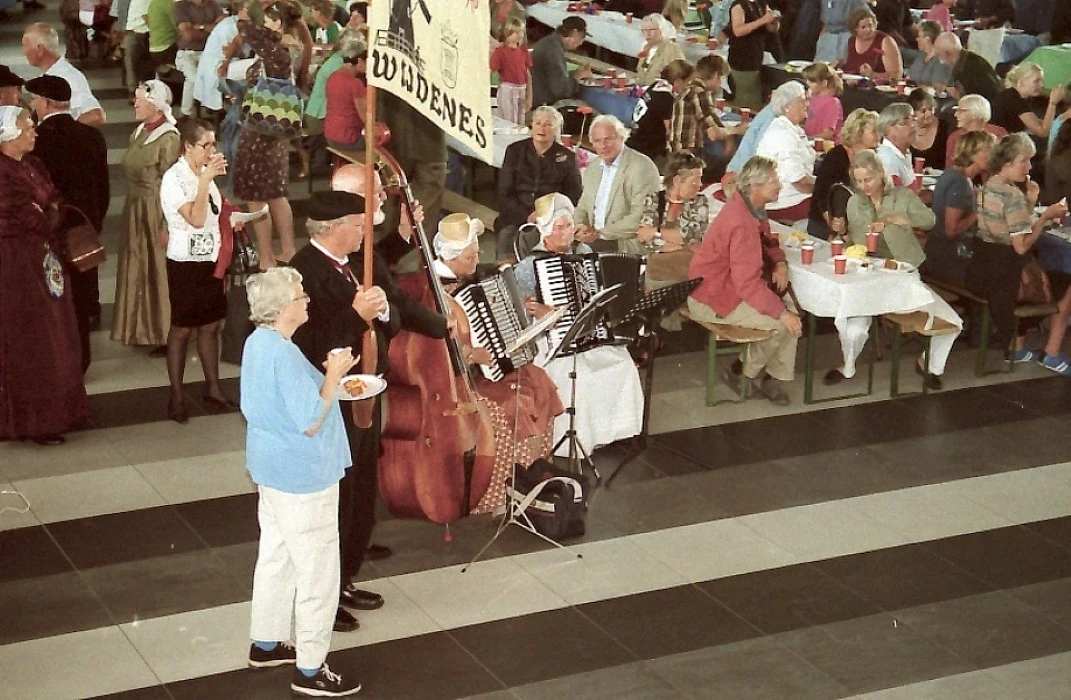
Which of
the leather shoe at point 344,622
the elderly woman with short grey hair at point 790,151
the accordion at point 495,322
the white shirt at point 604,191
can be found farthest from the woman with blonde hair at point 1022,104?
the leather shoe at point 344,622

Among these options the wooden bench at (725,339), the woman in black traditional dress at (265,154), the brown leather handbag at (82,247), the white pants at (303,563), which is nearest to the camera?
the white pants at (303,563)

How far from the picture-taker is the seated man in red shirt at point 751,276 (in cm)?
849

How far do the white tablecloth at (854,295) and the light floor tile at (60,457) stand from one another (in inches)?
141

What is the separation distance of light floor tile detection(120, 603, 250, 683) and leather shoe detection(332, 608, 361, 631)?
1.11ft

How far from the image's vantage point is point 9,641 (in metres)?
6.25

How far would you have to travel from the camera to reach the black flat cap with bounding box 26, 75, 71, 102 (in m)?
8.84

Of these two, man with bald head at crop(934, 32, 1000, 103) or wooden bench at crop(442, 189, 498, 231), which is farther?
man with bald head at crop(934, 32, 1000, 103)

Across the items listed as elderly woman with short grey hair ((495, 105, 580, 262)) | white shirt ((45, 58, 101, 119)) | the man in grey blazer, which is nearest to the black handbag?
the man in grey blazer

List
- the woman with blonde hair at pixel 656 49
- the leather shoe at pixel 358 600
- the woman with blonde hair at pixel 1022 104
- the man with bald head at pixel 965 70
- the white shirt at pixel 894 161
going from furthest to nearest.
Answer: the woman with blonde hair at pixel 656 49, the man with bald head at pixel 965 70, the woman with blonde hair at pixel 1022 104, the white shirt at pixel 894 161, the leather shoe at pixel 358 600

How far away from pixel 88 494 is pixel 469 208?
16.7 ft

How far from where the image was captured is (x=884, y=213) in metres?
9.13

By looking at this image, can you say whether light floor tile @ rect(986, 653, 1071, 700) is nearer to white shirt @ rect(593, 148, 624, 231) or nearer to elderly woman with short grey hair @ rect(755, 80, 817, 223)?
white shirt @ rect(593, 148, 624, 231)

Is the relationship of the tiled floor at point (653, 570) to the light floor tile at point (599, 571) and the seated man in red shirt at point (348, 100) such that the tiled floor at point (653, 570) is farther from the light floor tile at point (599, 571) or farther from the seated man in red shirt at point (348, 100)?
the seated man in red shirt at point (348, 100)

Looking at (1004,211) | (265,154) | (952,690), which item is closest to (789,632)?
(952,690)
